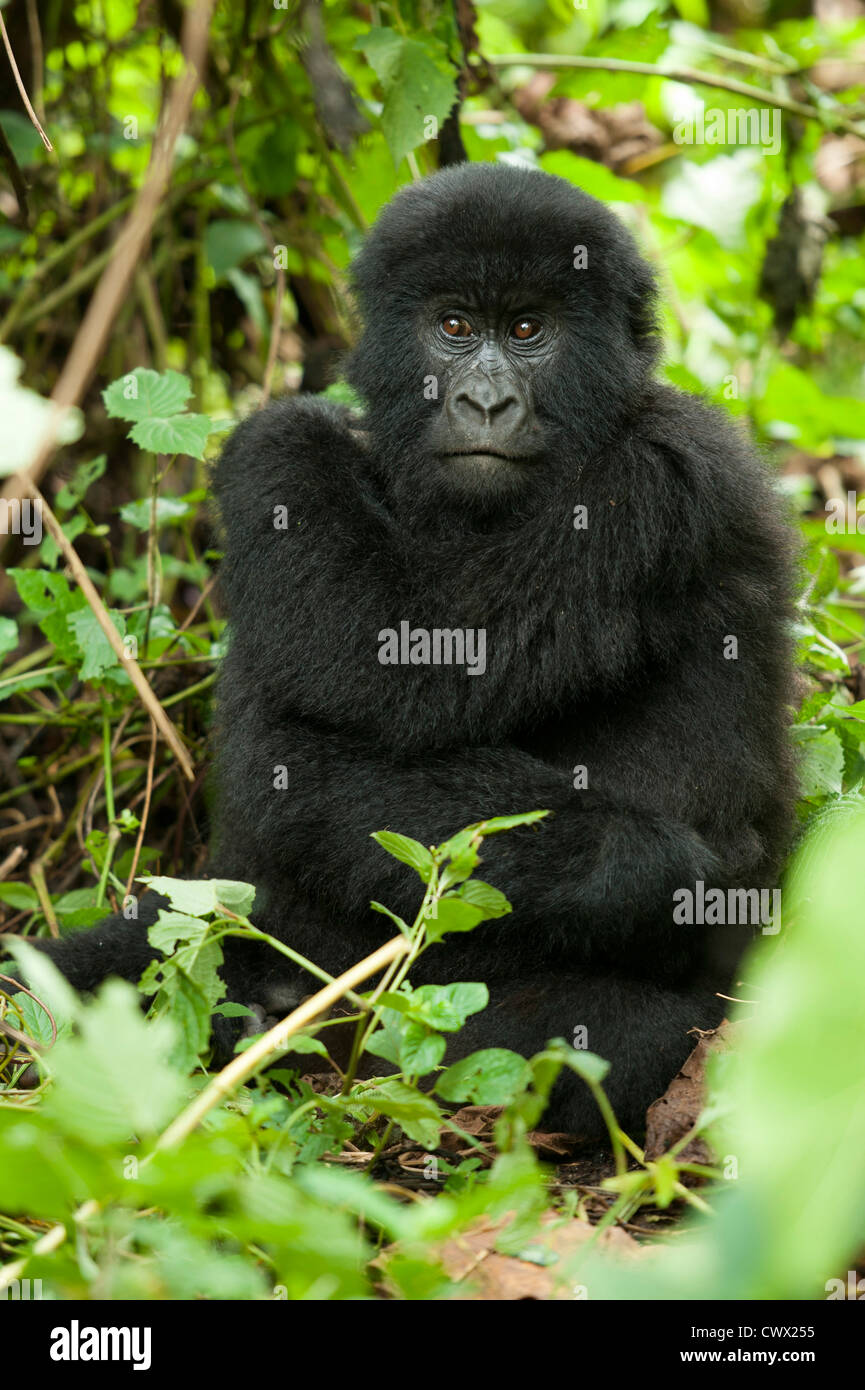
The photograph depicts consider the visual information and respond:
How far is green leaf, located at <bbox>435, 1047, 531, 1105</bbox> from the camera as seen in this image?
235 centimetres

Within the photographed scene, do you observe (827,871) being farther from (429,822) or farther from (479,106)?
(479,106)

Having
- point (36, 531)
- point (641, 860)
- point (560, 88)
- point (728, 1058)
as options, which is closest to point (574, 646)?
point (641, 860)

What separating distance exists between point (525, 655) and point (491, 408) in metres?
0.63

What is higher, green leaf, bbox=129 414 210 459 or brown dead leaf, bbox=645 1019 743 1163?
green leaf, bbox=129 414 210 459

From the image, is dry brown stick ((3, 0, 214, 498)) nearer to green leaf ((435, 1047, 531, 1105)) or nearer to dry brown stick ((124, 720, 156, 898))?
green leaf ((435, 1047, 531, 1105))

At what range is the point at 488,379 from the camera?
11.4 feet

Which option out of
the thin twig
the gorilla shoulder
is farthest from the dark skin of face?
the thin twig

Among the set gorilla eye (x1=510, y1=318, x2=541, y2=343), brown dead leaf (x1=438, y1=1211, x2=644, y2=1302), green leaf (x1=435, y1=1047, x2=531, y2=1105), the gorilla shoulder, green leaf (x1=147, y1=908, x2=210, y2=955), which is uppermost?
gorilla eye (x1=510, y1=318, x2=541, y2=343)

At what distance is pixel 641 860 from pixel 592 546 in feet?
2.40

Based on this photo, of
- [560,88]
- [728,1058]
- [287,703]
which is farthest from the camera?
[560,88]

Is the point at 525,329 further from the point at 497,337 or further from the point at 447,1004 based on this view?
the point at 447,1004

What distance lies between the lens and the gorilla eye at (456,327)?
356cm

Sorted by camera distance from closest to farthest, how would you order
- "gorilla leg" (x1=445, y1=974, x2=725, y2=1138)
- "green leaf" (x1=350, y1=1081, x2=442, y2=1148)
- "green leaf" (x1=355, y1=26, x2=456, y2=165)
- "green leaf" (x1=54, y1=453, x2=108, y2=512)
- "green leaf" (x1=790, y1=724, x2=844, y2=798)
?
"green leaf" (x1=350, y1=1081, x2=442, y2=1148) < "gorilla leg" (x1=445, y1=974, x2=725, y2=1138) < "green leaf" (x1=790, y1=724, x2=844, y2=798) < "green leaf" (x1=355, y1=26, x2=456, y2=165) < "green leaf" (x1=54, y1=453, x2=108, y2=512)

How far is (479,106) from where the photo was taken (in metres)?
5.95
